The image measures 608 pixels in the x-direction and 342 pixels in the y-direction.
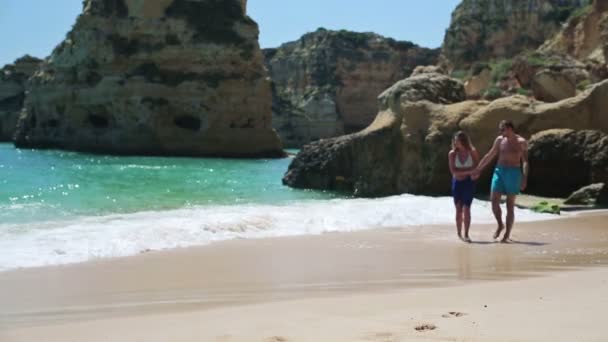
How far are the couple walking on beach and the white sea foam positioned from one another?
5.26ft

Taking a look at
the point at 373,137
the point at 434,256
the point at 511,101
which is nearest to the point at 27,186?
the point at 373,137

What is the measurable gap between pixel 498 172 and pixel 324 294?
14.7ft

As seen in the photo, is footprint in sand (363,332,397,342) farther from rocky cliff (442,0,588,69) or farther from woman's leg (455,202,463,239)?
rocky cliff (442,0,588,69)

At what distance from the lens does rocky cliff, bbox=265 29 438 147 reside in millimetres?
87750

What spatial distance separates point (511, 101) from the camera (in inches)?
584

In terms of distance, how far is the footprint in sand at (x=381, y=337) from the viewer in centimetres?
389

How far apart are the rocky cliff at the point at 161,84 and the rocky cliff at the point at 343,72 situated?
121 feet

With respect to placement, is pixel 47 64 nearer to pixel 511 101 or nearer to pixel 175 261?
pixel 511 101

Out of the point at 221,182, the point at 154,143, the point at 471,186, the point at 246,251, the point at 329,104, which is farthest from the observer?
the point at 329,104

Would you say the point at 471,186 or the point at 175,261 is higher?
the point at 471,186

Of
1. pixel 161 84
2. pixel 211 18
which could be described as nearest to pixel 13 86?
pixel 161 84

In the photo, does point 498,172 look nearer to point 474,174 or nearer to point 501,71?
point 474,174

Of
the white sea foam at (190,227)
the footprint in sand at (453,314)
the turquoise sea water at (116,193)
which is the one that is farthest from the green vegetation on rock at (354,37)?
the footprint in sand at (453,314)

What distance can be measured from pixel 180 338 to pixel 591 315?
7.92 feet
